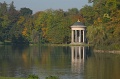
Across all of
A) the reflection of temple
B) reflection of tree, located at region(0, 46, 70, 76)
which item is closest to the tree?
reflection of tree, located at region(0, 46, 70, 76)

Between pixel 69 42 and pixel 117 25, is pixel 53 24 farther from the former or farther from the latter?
pixel 117 25

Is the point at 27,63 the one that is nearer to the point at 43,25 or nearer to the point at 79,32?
the point at 79,32

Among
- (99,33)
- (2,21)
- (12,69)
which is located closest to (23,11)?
(2,21)

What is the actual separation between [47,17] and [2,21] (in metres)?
12.8

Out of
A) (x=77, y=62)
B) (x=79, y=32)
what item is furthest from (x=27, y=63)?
(x=79, y=32)

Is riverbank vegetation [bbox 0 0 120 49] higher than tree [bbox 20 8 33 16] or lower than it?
lower

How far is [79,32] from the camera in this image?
87688 millimetres

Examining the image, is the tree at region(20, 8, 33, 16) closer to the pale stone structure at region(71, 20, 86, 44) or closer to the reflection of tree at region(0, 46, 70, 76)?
the pale stone structure at region(71, 20, 86, 44)

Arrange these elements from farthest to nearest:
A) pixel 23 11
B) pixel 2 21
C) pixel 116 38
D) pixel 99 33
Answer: pixel 23 11 → pixel 2 21 → pixel 99 33 → pixel 116 38

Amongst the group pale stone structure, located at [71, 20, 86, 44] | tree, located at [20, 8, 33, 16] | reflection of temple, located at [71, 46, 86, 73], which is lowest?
reflection of temple, located at [71, 46, 86, 73]

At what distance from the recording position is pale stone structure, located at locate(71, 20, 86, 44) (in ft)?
282

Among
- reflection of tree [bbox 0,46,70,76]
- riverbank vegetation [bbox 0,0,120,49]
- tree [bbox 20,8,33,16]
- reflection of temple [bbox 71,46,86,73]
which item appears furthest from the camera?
tree [bbox 20,8,33,16]

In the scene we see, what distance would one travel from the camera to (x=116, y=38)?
5319 cm

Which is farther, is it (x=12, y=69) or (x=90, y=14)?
(x=90, y=14)
